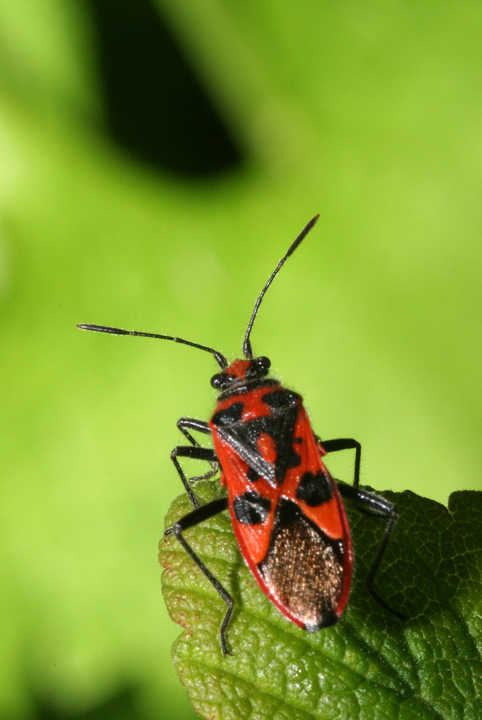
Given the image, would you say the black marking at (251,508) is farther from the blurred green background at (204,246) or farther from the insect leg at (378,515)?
the blurred green background at (204,246)

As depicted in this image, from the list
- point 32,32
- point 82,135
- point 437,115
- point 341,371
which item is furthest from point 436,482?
point 32,32

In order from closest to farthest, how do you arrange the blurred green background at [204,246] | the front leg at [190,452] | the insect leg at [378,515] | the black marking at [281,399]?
the insect leg at [378,515]
the black marking at [281,399]
the front leg at [190,452]
the blurred green background at [204,246]

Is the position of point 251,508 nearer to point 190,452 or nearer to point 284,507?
point 284,507

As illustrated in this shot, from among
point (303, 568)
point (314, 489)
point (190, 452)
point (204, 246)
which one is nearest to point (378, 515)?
point (314, 489)

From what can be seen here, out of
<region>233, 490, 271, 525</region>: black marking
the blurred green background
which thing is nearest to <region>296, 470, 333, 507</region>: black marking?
<region>233, 490, 271, 525</region>: black marking

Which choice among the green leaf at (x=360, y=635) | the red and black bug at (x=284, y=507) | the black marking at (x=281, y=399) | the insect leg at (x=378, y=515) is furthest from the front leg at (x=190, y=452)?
the insect leg at (x=378, y=515)

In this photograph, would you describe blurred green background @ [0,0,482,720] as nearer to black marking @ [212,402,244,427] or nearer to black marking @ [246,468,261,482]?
black marking @ [212,402,244,427]

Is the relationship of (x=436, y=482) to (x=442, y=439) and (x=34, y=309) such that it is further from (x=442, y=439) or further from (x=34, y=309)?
(x=34, y=309)

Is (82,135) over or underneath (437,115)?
over
